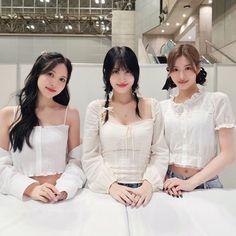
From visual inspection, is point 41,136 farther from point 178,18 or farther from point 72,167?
point 178,18

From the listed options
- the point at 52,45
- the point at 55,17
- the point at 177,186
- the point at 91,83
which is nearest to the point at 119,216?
the point at 177,186

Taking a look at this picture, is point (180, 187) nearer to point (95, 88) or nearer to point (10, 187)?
point (10, 187)

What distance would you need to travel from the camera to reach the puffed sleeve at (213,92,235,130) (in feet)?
5.86

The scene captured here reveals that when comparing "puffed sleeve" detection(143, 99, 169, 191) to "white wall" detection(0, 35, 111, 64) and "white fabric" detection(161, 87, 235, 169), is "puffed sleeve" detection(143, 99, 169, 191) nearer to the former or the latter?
"white fabric" detection(161, 87, 235, 169)

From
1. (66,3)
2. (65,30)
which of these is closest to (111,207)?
(65,30)

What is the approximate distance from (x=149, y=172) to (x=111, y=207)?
0.36m

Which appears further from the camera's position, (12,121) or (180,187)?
(12,121)

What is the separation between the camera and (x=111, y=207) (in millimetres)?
1437

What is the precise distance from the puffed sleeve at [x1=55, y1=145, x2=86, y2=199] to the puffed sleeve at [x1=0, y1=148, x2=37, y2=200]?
16cm

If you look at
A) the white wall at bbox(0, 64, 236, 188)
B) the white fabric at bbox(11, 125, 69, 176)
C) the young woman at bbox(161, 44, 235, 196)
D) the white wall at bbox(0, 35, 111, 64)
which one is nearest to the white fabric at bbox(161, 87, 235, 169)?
the young woman at bbox(161, 44, 235, 196)

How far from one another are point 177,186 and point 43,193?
69cm

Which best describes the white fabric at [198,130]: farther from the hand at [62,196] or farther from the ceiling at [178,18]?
the ceiling at [178,18]

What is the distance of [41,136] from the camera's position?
1746 millimetres

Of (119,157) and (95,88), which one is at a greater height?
(95,88)
